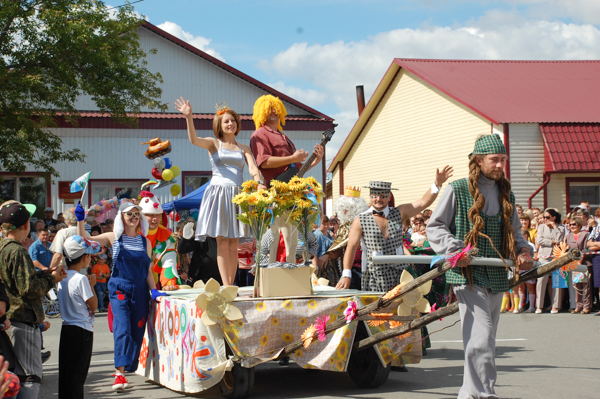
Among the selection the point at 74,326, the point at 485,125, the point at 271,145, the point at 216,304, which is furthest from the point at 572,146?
the point at 74,326

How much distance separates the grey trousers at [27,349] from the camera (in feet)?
15.6

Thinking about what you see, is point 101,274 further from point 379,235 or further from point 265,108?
point 379,235

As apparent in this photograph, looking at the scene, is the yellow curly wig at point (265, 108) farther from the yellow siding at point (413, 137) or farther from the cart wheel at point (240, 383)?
the yellow siding at point (413, 137)

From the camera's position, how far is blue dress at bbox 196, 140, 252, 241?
7.11m

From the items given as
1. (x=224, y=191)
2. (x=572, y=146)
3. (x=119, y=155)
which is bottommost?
(x=224, y=191)

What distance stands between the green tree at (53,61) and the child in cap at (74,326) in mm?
13378

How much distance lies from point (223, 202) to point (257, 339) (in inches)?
63.3

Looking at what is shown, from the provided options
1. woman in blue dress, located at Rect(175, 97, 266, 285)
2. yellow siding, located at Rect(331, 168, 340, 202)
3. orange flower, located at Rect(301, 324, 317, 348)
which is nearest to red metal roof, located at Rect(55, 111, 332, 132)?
yellow siding, located at Rect(331, 168, 340, 202)

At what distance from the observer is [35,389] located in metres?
4.75

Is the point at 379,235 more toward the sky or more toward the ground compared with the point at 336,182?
more toward the ground

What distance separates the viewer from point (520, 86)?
25.6m

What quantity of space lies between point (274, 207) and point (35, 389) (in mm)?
2670

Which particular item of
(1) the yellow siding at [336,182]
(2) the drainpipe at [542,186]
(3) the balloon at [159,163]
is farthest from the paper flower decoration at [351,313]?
(1) the yellow siding at [336,182]

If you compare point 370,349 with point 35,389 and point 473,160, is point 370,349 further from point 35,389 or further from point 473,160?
point 35,389
